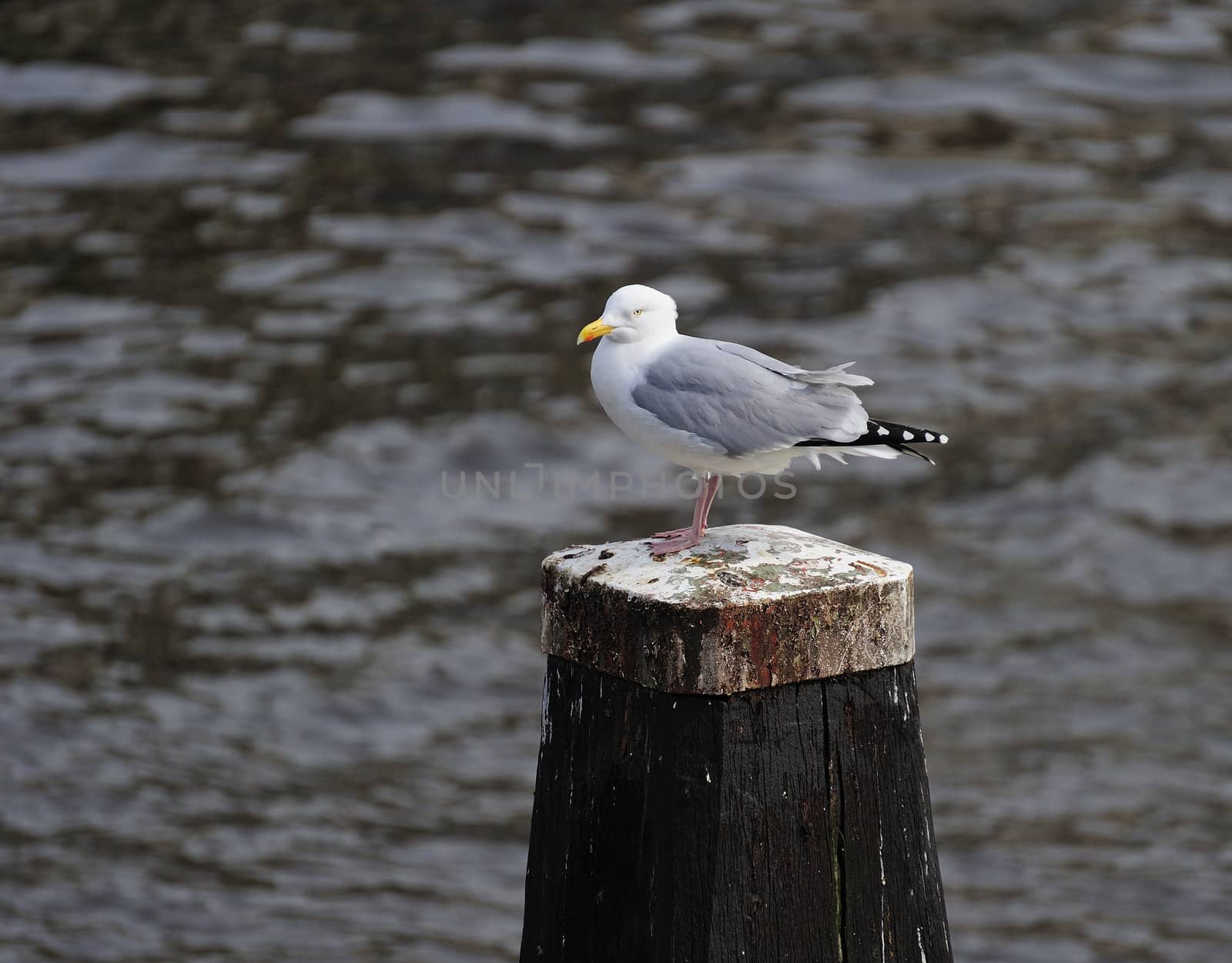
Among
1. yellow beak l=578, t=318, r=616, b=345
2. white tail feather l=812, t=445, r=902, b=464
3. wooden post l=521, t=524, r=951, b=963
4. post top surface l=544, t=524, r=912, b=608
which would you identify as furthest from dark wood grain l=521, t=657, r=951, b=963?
yellow beak l=578, t=318, r=616, b=345

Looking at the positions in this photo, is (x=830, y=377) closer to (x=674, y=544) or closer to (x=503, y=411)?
(x=674, y=544)

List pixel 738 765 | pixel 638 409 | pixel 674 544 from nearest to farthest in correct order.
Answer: pixel 738 765
pixel 674 544
pixel 638 409

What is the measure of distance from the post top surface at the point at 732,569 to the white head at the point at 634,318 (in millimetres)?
532

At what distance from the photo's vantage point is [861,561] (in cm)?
254

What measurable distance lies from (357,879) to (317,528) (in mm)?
2658

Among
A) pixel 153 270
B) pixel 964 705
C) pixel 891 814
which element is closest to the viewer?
pixel 891 814

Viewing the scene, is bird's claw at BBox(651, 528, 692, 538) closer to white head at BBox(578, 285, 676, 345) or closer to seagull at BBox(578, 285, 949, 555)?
seagull at BBox(578, 285, 949, 555)

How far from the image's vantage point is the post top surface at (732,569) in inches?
95.3

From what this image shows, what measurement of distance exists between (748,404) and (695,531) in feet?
0.90

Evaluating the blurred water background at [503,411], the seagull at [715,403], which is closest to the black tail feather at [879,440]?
the seagull at [715,403]

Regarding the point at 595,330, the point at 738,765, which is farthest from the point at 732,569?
the point at 595,330

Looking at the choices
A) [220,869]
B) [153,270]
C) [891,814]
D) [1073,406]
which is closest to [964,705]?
[1073,406]

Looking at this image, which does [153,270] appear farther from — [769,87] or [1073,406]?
[1073,406]

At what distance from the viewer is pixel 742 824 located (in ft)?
7.74
